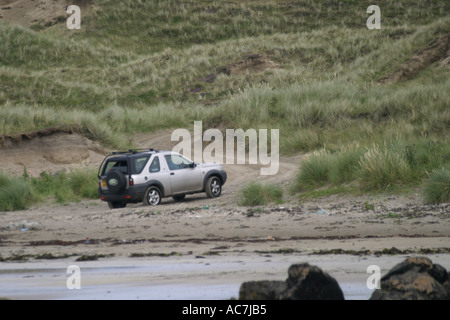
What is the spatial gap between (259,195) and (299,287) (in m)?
10.5

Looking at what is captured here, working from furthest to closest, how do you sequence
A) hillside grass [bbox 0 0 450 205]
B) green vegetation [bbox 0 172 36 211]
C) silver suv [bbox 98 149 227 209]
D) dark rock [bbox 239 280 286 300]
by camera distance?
hillside grass [bbox 0 0 450 205]
green vegetation [bbox 0 172 36 211]
silver suv [bbox 98 149 227 209]
dark rock [bbox 239 280 286 300]

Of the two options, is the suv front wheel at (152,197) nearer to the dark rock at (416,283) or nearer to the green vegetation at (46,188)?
the green vegetation at (46,188)

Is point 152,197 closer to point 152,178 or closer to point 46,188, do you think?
point 152,178

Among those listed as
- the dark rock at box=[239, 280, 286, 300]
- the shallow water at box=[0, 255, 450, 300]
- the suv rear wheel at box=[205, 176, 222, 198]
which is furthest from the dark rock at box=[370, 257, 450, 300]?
the suv rear wheel at box=[205, 176, 222, 198]

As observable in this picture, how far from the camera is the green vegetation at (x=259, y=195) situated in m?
16.9

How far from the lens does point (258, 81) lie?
44500 millimetres

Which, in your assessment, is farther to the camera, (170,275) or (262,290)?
(170,275)

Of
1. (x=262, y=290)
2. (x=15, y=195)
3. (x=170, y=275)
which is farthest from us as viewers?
(x=15, y=195)

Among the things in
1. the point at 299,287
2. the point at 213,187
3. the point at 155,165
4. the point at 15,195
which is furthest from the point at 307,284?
the point at 15,195

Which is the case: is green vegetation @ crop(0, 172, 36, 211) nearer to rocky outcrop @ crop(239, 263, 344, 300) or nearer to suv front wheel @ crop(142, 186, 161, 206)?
suv front wheel @ crop(142, 186, 161, 206)

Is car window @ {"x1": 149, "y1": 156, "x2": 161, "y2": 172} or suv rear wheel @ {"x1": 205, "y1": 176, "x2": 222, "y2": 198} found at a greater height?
car window @ {"x1": 149, "y1": 156, "x2": 161, "y2": 172}

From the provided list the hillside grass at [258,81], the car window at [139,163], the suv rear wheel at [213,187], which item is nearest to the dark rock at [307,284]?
the hillside grass at [258,81]

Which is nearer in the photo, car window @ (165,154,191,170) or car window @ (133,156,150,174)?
car window @ (133,156,150,174)

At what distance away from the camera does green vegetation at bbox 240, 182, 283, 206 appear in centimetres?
1686
